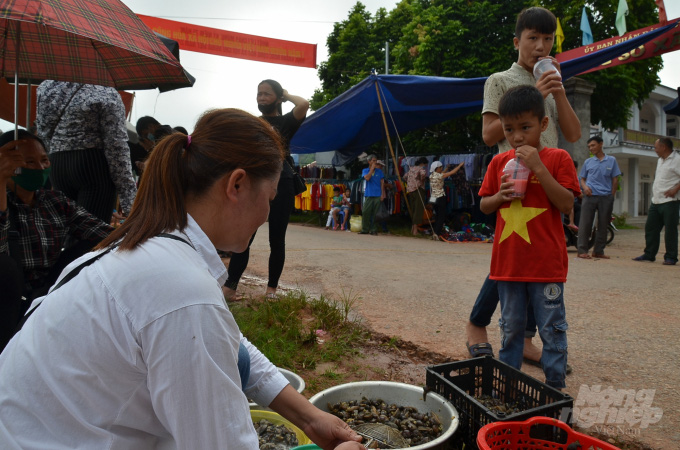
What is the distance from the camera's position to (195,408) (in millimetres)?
940

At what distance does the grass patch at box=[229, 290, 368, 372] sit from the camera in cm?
294

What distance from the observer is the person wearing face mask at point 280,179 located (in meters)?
3.84

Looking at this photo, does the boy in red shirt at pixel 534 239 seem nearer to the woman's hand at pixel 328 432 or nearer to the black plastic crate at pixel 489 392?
the black plastic crate at pixel 489 392

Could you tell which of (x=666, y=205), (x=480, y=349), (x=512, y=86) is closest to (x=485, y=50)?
(x=666, y=205)

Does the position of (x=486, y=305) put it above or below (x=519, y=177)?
below

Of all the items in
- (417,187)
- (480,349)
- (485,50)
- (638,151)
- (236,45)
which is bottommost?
(480,349)

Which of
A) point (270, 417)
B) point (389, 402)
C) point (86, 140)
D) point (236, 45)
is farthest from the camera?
point (236, 45)

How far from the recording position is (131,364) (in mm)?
970

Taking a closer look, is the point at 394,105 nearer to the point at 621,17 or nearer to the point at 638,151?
the point at 621,17

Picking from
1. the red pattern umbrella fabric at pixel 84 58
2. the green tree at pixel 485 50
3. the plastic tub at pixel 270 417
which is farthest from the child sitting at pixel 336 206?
the plastic tub at pixel 270 417

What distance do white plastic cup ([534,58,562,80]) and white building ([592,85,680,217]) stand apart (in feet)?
71.5

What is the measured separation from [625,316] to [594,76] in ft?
33.2

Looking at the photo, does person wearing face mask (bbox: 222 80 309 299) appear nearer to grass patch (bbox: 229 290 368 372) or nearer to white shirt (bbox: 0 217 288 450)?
grass patch (bbox: 229 290 368 372)

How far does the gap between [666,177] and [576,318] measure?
4648 mm
